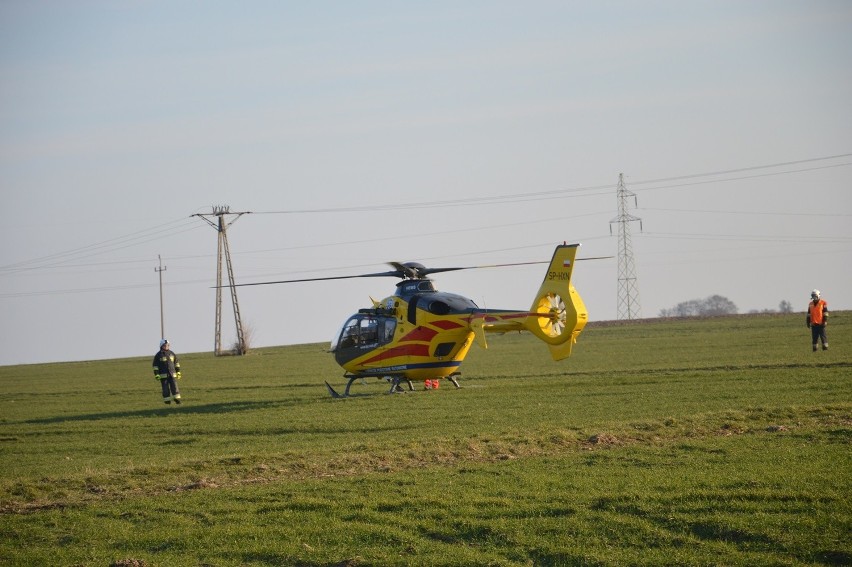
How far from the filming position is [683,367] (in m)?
37.6

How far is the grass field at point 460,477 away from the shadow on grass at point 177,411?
18cm

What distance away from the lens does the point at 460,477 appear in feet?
54.1

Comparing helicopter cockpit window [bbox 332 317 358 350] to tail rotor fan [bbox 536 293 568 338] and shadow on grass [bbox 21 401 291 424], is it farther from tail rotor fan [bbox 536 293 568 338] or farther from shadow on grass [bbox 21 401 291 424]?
tail rotor fan [bbox 536 293 568 338]

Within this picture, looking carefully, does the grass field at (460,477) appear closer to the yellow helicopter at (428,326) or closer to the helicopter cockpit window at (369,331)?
the yellow helicopter at (428,326)

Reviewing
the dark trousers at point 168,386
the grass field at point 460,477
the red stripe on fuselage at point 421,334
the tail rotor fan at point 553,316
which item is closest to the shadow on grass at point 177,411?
the grass field at point 460,477

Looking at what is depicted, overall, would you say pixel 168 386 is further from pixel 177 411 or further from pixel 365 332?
pixel 365 332

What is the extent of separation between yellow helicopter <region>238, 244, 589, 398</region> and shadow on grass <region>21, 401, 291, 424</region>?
107 inches

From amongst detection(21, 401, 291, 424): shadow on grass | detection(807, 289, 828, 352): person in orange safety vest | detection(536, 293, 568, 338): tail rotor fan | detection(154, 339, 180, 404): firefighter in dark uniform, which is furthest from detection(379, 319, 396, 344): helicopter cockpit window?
detection(807, 289, 828, 352): person in orange safety vest

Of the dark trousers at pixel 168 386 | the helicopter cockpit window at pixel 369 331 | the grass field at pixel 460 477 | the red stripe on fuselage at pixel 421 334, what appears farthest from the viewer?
the dark trousers at pixel 168 386

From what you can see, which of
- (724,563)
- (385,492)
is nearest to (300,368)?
(385,492)

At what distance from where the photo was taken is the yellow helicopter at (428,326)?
2972 cm

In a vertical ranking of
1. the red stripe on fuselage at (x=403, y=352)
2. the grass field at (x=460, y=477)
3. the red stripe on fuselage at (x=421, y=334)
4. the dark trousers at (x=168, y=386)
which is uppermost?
the red stripe on fuselage at (x=421, y=334)

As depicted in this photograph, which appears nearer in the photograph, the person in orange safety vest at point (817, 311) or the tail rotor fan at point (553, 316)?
the tail rotor fan at point (553, 316)

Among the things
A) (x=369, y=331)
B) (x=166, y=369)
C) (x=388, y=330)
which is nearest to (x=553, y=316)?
(x=388, y=330)
